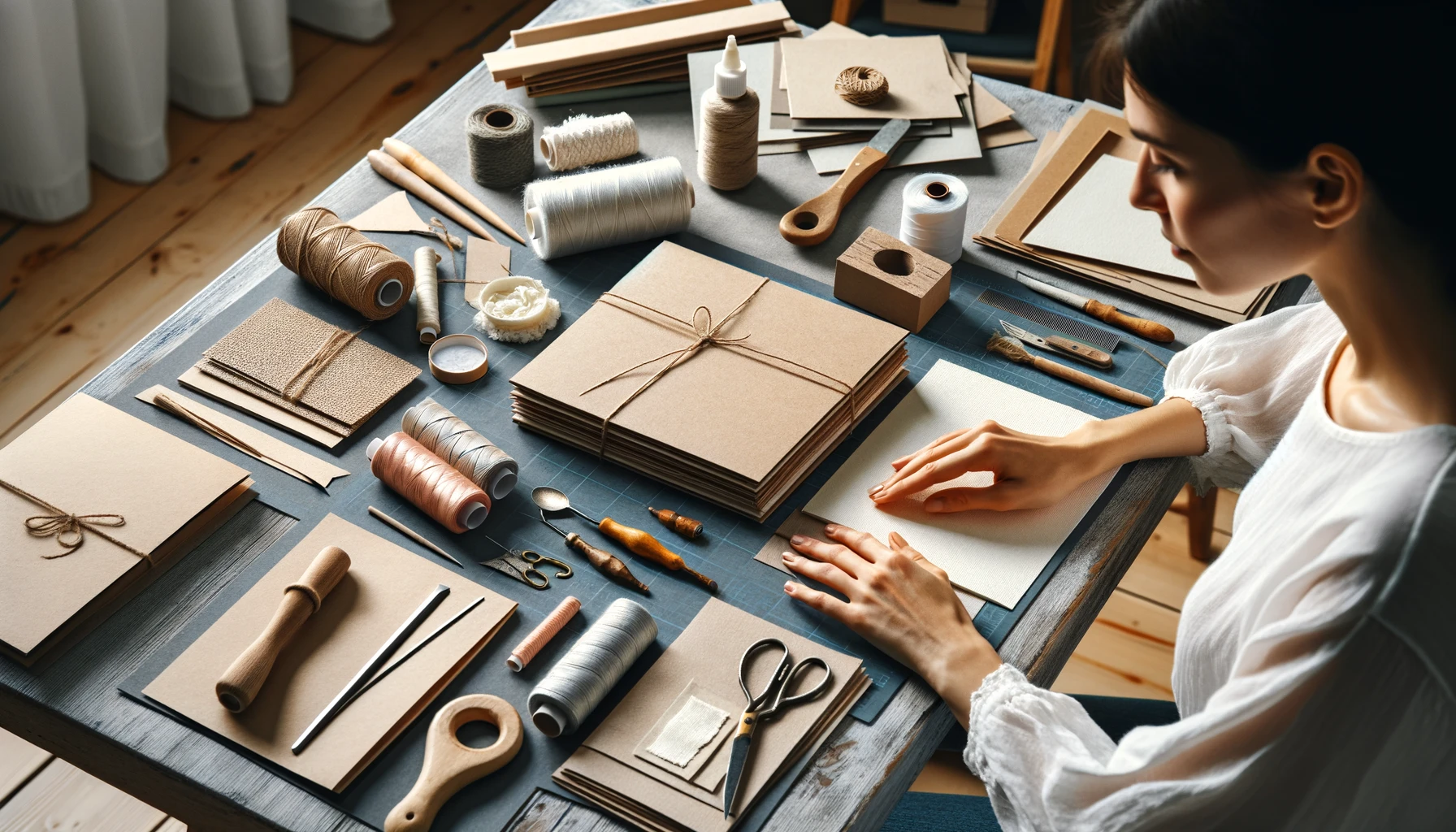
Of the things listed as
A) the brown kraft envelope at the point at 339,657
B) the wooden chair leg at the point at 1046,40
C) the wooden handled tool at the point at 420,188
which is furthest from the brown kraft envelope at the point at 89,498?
the wooden chair leg at the point at 1046,40

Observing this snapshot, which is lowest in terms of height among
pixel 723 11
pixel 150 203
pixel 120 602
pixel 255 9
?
pixel 150 203

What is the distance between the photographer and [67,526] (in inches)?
49.4

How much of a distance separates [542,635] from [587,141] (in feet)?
2.67

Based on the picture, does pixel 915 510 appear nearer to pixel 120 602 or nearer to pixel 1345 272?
pixel 1345 272

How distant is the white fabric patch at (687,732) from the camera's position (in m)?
1.11

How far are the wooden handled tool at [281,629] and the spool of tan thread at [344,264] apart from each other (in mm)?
381

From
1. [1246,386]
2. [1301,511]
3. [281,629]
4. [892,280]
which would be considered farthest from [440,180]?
[1301,511]

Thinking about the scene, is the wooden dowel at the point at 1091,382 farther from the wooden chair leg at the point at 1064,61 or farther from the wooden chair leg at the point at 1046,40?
the wooden chair leg at the point at 1064,61

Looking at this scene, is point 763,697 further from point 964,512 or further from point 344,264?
point 344,264

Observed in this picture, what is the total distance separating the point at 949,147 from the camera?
1838 mm

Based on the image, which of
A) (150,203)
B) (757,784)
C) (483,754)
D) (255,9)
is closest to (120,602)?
(483,754)

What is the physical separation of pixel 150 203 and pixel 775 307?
7.20 ft

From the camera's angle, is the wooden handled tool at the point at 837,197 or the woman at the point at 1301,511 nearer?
the woman at the point at 1301,511

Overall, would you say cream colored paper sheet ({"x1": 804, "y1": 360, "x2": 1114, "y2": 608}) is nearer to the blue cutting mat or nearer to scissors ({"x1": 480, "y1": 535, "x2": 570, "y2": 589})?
the blue cutting mat
